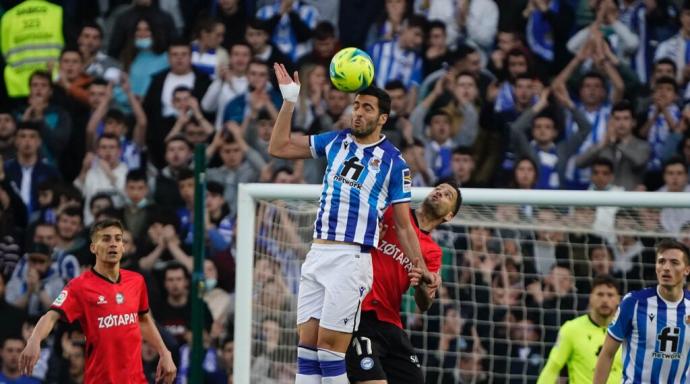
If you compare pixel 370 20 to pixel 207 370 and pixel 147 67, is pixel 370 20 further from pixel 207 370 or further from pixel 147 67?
pixel 207 370

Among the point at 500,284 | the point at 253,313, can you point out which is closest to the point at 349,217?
the point at 253,313

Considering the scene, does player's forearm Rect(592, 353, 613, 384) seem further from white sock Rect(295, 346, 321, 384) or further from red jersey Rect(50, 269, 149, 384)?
red jersey Rect(50, 269, 149, 384)

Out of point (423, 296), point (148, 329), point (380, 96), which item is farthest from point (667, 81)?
point (148, 329)

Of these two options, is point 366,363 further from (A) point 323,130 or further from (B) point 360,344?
(A) point 323,130

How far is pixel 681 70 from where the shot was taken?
13719mm

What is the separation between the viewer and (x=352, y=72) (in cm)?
812

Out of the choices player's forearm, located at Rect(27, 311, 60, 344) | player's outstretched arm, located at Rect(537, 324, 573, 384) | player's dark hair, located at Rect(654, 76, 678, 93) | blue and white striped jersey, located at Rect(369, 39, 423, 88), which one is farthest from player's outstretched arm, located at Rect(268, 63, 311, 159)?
player's dark hair, located at Rect(654, 76, 678, 93)

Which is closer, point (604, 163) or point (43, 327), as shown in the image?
point (43, 327)

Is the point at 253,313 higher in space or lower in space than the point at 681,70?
lower

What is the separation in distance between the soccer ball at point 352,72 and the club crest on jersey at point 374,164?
41cm

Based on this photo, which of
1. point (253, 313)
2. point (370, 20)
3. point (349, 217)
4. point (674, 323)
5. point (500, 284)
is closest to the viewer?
point (349, 217)

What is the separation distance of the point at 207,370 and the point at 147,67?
3559mm

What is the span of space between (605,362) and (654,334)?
1.23ft

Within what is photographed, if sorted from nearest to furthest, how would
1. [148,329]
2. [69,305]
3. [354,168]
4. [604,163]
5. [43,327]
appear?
[354,168]
[43,327]
[69,305]
[148,329]
[604,163]
